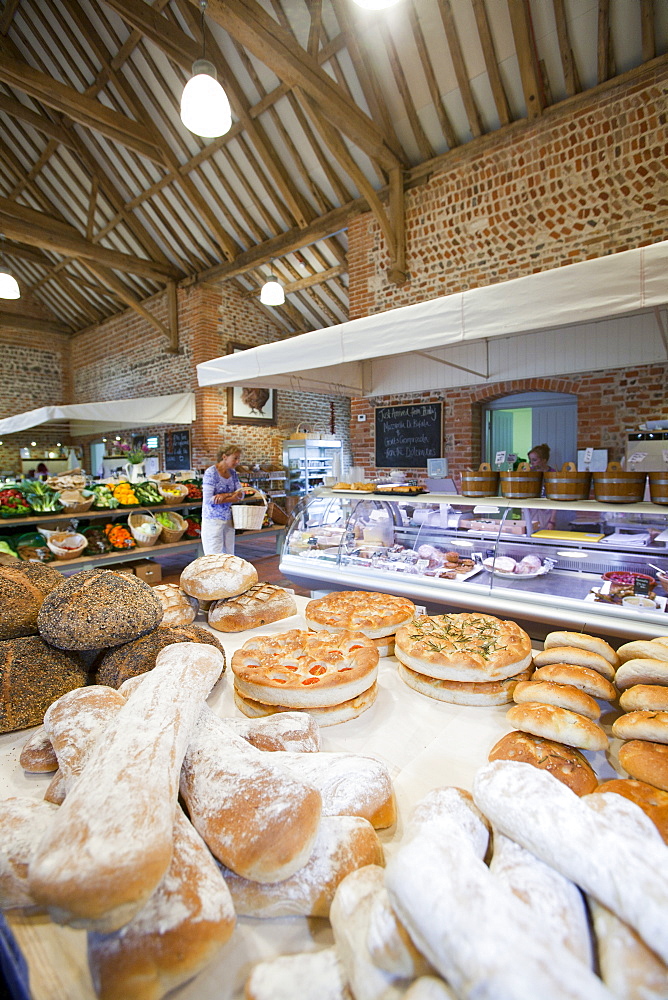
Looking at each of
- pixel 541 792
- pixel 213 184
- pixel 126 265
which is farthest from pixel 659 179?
pixel 126 265

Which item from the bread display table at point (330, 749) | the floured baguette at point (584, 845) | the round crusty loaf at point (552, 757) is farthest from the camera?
the round crusty loaf at point (552, 757)

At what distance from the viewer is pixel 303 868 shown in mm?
798

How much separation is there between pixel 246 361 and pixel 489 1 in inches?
179

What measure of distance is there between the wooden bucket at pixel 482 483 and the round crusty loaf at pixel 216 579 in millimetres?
1911

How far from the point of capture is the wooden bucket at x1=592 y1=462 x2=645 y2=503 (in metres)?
2.70

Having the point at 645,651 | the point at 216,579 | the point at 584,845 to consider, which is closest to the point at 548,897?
the point at 584,845

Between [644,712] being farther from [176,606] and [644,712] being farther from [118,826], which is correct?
[176,606]

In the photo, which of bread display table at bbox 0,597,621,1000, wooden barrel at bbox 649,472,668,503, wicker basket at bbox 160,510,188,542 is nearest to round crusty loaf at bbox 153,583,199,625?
bread display table at bbox 0,597,621,1000

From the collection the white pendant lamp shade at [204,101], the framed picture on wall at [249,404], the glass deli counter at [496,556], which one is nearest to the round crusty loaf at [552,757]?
the glass deli counter at [496,556]

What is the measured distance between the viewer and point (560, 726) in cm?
110

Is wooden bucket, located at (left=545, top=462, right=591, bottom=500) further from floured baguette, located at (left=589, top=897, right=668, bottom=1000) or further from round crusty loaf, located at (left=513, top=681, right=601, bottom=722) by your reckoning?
floured baguette, located at (left=589, top=897, right=668, bottom=1000)

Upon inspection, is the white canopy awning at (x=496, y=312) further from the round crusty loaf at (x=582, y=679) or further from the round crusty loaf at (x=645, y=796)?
the round crusty loaf at (x=645, y=796)

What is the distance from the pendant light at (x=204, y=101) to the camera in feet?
12.5

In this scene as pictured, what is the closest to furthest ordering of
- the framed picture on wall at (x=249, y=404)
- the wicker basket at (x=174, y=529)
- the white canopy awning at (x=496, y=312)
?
1. the white canopy awning at (x=496, y=312)
2. the wicker basket at (x=174, y=529)
3. the framed picture on wall at (x=249, y=404)
